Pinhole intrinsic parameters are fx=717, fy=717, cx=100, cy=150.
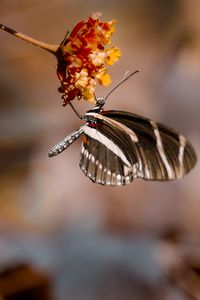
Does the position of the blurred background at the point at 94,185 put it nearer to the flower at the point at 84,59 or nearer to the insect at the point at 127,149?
the insect at the point at 127,149

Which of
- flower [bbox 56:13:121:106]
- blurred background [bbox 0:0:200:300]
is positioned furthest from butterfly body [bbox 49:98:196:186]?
blurred background [bbox 0:0:200:300]

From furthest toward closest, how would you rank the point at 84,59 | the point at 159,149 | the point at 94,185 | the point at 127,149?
1. the point at 94,185
2. the point at 127,149
3. the point at 159,149
4. the point at 84,59

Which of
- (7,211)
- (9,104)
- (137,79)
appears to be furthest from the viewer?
(137,79)

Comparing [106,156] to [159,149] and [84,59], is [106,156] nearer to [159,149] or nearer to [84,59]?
[159,149]

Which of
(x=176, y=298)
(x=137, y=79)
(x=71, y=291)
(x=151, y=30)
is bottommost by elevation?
(x=176, y=298)

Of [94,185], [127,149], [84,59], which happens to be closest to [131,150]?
[127,149]

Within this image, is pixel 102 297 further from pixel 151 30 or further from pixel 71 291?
pixel 151 30

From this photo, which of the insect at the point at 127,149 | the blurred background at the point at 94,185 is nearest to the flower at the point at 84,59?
the insect at the point at 127,149

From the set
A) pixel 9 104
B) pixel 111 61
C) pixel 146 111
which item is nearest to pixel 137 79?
pixel 146 111

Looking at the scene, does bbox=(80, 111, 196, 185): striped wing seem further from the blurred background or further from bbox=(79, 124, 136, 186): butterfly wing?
the blurred background
